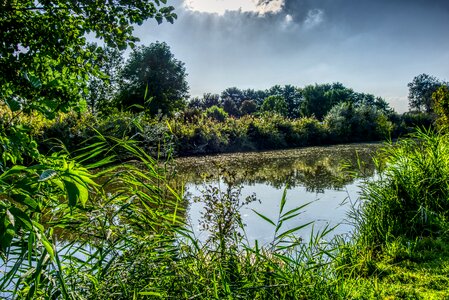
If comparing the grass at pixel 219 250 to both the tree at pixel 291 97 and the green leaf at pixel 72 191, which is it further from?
the tree at pixel 291 97

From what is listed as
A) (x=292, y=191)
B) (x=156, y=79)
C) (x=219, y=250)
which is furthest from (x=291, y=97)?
(x=219, y=250)

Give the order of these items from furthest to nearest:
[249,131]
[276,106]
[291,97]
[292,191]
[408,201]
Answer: [291,97], [276,106], [249,131], [292,191], [408,201]

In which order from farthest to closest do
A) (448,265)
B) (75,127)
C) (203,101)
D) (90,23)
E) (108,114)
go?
(203,101)
(75,127)
(108,114)
(448,265)
(90,23)

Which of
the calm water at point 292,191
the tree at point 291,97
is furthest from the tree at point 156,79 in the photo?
the tree at point 291,97

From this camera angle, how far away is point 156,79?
3022 cm

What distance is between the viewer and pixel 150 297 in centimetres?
173

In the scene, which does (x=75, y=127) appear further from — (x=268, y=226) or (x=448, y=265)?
(x=448, y=265)

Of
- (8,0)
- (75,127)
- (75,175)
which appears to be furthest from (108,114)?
(75,127)

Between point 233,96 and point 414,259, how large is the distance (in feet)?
271

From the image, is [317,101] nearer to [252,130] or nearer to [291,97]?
[291,97]

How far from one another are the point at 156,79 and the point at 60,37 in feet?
93.9

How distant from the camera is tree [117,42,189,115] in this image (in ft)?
95.8

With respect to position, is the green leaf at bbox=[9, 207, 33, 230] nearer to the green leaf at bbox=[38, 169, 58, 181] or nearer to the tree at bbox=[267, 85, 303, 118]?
the green leaf at bbox=[38, 169, 58, 181]

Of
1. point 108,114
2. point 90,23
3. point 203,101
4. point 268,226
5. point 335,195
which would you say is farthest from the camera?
point 203,101
